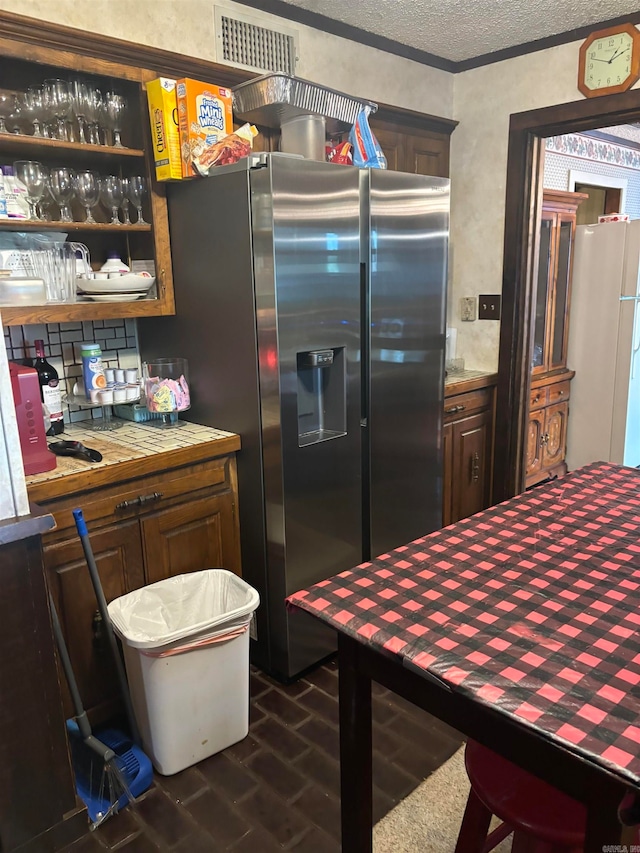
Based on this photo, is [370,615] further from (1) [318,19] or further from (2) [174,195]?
(1) [318,19]

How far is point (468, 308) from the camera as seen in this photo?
3.57 m

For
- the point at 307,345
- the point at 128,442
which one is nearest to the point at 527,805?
the point at 307,345

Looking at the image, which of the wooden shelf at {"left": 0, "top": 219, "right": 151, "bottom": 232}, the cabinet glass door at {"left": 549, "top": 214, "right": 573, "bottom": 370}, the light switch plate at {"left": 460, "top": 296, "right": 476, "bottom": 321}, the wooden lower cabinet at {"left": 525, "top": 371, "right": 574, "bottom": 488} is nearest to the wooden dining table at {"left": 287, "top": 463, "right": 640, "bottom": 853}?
the wooden shelf at {"left": 0, "top": 219, "right": 151, "bottom": 232}

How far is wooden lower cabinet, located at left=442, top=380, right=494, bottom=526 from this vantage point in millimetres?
3209

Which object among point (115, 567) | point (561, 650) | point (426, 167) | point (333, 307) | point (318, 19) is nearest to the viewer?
point (561, 650)

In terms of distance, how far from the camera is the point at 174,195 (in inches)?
91.0

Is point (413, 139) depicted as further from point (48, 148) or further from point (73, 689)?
point (73, 689)

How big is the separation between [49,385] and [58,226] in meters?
0.53

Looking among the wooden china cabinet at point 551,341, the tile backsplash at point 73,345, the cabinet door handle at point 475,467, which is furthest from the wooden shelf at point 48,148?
the wooden china cabinet at point 551,341

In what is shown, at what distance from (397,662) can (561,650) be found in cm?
27

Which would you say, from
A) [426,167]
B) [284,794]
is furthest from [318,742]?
[426,167]

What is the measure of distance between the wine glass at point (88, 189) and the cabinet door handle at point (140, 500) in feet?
3.20

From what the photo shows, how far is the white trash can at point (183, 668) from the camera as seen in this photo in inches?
71.9

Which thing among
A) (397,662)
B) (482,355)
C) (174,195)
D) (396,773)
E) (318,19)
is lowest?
(396,773)
